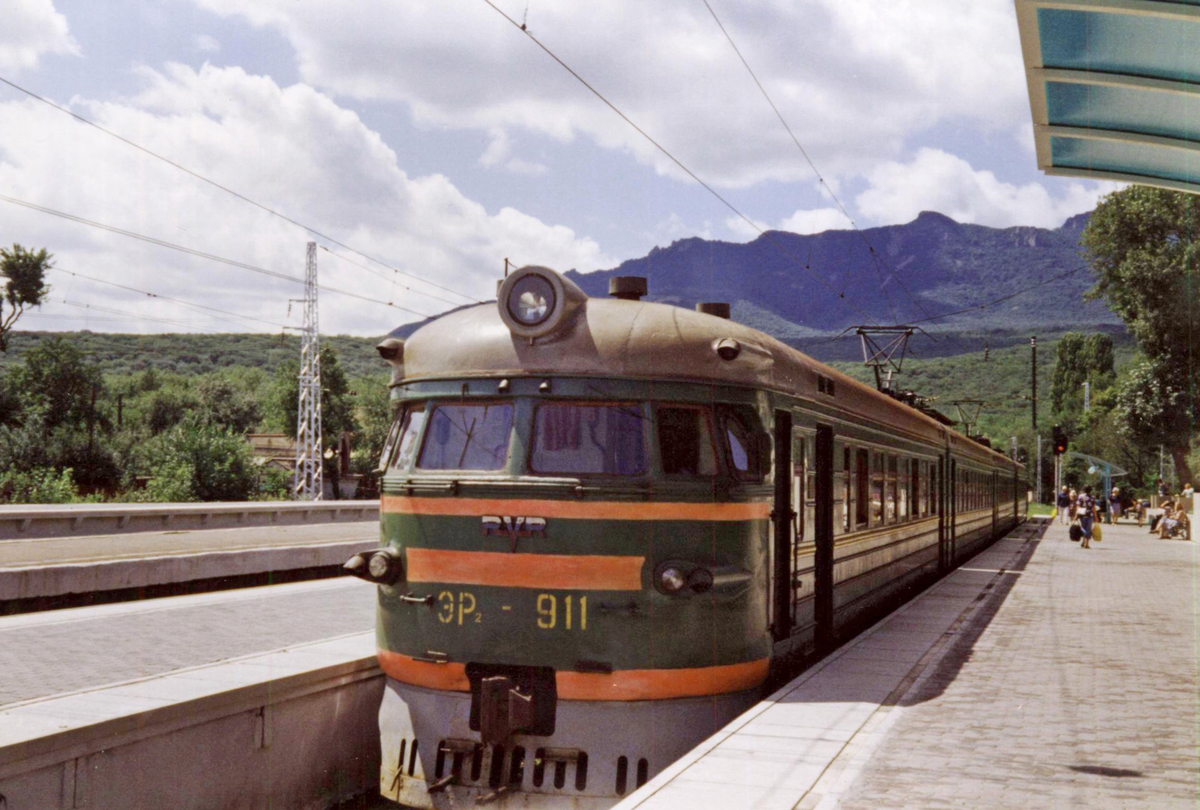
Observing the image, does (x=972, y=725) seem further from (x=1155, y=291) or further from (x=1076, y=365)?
(x=1076, y=365)

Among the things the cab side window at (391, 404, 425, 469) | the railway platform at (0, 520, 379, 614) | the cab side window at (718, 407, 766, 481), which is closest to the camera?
the cab side window at (718, 407, 766, 481)

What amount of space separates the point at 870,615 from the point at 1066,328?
18834 centimetres

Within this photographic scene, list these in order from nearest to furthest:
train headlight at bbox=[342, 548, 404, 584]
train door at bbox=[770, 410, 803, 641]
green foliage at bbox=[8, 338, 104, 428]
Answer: train headlight at bbox=[342, 548, 404, 584], train door at bbox=[770, 410, 803, 641], green foliage at bbox=[8, 338, 104, 428]

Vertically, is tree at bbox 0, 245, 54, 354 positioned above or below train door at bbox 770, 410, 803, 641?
above

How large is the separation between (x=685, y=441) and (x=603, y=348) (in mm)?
795

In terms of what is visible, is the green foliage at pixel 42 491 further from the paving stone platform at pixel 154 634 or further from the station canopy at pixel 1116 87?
the station canopy at pixel 1116 87

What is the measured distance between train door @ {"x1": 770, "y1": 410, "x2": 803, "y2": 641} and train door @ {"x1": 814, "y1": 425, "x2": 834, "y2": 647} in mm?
1047

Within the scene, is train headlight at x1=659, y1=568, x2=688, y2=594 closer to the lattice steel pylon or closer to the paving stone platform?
the paving stone platform

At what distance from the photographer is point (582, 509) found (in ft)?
23.6

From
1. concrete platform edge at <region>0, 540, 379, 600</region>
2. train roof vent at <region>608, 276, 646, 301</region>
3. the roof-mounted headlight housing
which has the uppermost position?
train roof vent at <region>608, 276, 646, 301</region>

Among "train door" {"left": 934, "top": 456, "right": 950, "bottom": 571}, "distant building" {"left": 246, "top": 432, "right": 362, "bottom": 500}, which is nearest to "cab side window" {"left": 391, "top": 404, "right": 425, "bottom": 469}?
"train door" {"left": 934, "top": 456, "right": 950, "bottom": 571}

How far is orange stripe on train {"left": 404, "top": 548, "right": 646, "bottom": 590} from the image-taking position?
7.19 metres

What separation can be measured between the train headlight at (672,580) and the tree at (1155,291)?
3851 cm

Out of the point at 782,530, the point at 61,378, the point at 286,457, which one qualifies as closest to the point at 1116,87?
the point at 782,530
